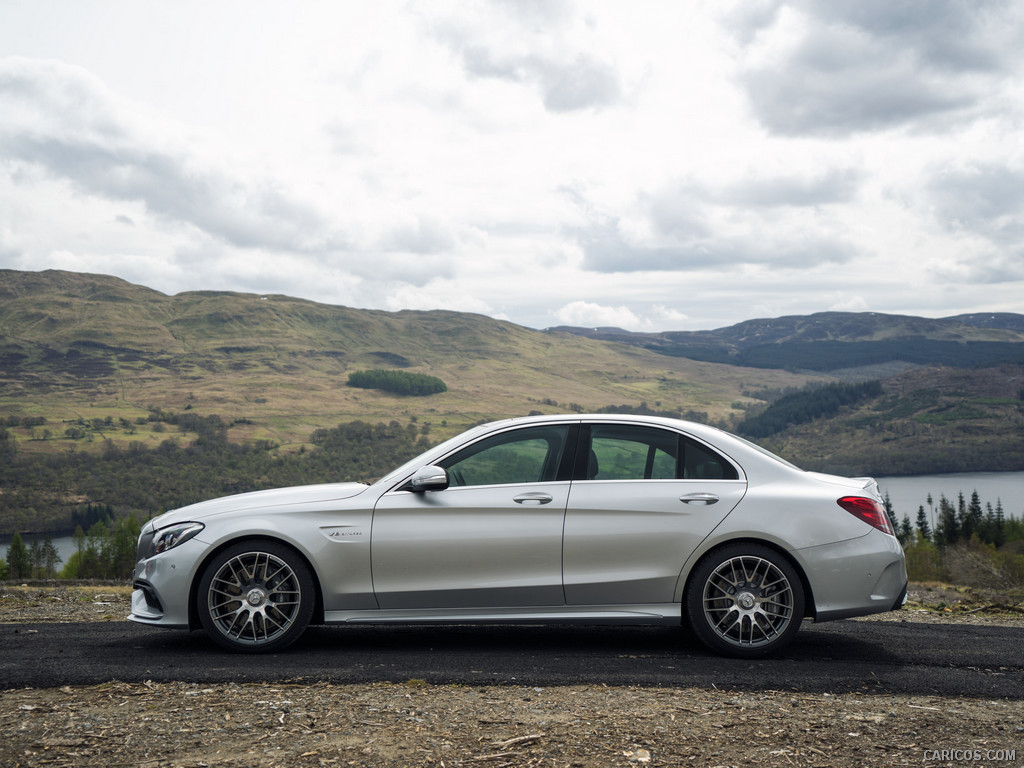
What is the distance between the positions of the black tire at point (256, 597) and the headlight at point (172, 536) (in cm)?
28

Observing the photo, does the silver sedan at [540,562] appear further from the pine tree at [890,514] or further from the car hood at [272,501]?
the pine tree at [890,514]

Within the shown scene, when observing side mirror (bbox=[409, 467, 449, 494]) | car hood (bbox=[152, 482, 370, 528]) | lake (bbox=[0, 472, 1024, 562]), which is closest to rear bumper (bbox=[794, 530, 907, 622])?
side mirror (bbox=[409, 467, 449, 494])

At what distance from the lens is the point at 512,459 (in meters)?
6.29

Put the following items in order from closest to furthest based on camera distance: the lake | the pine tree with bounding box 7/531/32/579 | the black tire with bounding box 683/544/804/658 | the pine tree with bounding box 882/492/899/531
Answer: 1. the black tire with bounding box 683/544/804/658
2. the pine tree with bounding box 882/492/899/531
3. the pine tree with bounding box 7/531/32/579
4. the lake

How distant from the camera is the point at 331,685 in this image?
16.7ft

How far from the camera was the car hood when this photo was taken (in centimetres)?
614

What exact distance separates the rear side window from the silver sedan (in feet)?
0.49

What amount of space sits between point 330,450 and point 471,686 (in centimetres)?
15818

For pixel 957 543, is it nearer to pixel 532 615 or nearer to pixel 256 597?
pixel 532 615

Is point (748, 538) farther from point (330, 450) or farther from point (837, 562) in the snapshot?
point (330, 450)

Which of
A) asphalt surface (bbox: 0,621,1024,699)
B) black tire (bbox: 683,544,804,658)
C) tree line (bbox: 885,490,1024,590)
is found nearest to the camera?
asphalt surface (bbox: 0,621,1024,699)

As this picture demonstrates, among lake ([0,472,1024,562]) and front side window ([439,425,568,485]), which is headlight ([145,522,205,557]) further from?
lake ([0,472,1024,562])

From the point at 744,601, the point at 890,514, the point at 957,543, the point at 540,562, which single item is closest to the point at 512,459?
the point at 540,562

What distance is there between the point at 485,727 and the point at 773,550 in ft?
9.12
